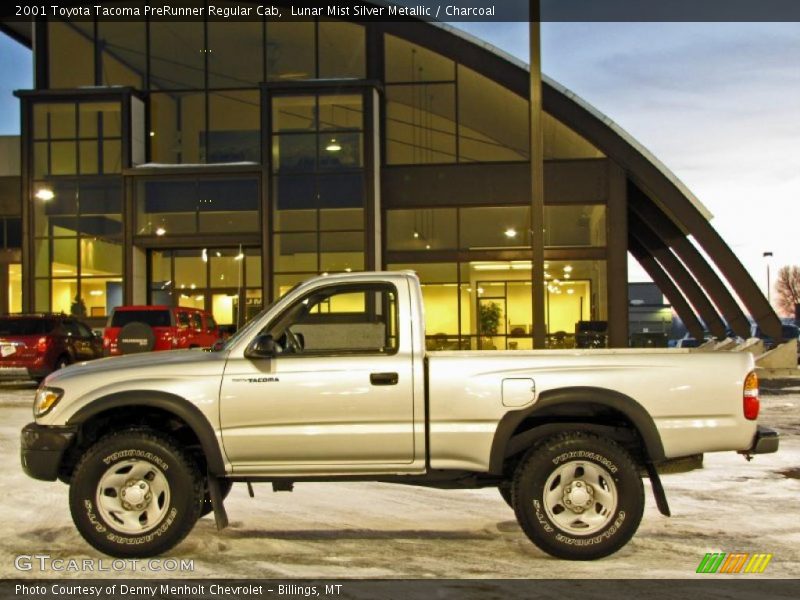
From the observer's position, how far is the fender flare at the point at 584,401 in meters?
6.70

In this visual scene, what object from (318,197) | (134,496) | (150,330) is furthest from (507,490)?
(318,197)

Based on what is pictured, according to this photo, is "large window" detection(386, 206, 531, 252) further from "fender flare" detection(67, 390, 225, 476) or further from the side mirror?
"fender flare" detection(67, 390, 225, 476)

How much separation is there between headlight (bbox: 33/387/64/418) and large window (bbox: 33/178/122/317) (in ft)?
89.5

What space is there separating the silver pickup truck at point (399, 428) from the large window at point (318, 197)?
2577cm

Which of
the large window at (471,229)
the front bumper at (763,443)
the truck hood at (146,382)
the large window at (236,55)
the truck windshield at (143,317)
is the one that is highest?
the large window at (236,55)

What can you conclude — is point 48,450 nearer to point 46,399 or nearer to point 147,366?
point 46,399

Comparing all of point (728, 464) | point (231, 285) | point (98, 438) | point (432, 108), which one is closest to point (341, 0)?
point (432, 108)

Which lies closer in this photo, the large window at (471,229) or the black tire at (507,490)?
the black tire at (507,490)

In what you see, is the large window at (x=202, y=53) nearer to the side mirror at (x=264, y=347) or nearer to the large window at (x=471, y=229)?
the large window at (x=471, y=229)

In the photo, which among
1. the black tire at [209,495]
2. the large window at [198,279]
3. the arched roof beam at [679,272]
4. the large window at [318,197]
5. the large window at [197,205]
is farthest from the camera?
the arched roof beam at [679,272]

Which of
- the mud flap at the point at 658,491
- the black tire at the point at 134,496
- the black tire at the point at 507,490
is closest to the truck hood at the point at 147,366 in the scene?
the black tire at the point at 134,496

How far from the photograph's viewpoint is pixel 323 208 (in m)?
32.9

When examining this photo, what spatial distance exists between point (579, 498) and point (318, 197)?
88.6 feet

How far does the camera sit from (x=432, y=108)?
34406 millimetres
